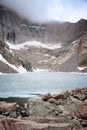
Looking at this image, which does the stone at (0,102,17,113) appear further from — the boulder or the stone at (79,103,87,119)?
the stone at (79,103,87,119)

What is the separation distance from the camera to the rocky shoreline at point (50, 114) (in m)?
25.8

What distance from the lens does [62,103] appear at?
37094mm

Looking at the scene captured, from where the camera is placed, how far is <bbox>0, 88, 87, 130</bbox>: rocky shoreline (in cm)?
2575

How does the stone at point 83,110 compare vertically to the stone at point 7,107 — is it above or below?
above

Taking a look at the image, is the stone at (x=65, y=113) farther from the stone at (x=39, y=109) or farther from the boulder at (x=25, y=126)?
the boulder at (x=25, y=126)

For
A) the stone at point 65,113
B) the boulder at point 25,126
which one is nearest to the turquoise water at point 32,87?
the stone at point 65,113

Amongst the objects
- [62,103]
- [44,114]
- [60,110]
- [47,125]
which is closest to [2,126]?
[47,125]

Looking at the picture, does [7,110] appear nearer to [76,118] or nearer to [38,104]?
[38,104]

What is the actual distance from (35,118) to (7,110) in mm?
5298

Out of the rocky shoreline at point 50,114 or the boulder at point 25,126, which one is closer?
the boulder at point 25,126

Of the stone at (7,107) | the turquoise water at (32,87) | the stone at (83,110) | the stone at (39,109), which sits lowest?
the turquoise water at (32,87)

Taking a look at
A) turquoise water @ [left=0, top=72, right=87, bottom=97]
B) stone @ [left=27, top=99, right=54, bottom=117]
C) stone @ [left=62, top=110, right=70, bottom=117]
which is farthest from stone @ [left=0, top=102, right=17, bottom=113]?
turquoise water @ [left=0, top=72, right=87, bottom=97]

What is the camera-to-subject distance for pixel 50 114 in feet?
107

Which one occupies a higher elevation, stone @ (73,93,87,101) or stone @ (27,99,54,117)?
stone @ (27,99,54,117)
